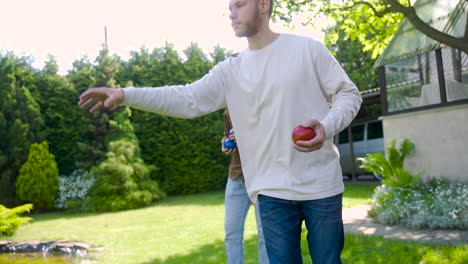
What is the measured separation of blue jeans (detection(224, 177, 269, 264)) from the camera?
370cm

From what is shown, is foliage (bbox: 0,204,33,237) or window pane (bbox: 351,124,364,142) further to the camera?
window pane (bbox: 351,124,364,142)

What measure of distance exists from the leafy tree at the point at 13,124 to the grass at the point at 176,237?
2.03 metres

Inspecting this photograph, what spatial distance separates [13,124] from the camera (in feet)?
45.3

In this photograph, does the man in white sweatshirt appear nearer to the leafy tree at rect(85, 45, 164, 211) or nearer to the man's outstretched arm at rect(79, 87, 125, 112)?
the man's outstretched arm at rect(79, 87, 125, 112)

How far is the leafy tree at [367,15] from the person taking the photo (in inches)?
237

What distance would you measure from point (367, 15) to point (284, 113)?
746 centimetres

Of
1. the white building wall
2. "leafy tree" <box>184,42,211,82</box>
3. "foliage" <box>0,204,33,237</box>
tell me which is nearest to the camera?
the white building wall

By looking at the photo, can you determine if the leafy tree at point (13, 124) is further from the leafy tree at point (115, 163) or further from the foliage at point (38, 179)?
the leafy tree at point (115, 163)

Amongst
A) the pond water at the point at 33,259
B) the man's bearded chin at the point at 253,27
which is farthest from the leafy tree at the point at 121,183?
the man's bearded chin at the point at 253,27

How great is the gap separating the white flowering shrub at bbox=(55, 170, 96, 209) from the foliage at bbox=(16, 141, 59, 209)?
24cm

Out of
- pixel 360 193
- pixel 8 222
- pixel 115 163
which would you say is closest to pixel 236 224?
pixel 8 222

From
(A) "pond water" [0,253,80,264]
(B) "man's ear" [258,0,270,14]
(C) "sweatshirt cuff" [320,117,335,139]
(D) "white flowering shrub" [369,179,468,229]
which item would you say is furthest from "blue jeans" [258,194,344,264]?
(D) "white flowering shrub" [369,179,468,229]

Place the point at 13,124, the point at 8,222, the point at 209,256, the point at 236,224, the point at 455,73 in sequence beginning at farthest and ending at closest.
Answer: the point at 13,124 → the point at 8,222 → the point at 455,73 → the point at 209,256 → the point at 236,224

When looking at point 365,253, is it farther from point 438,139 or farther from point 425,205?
point 438,139
